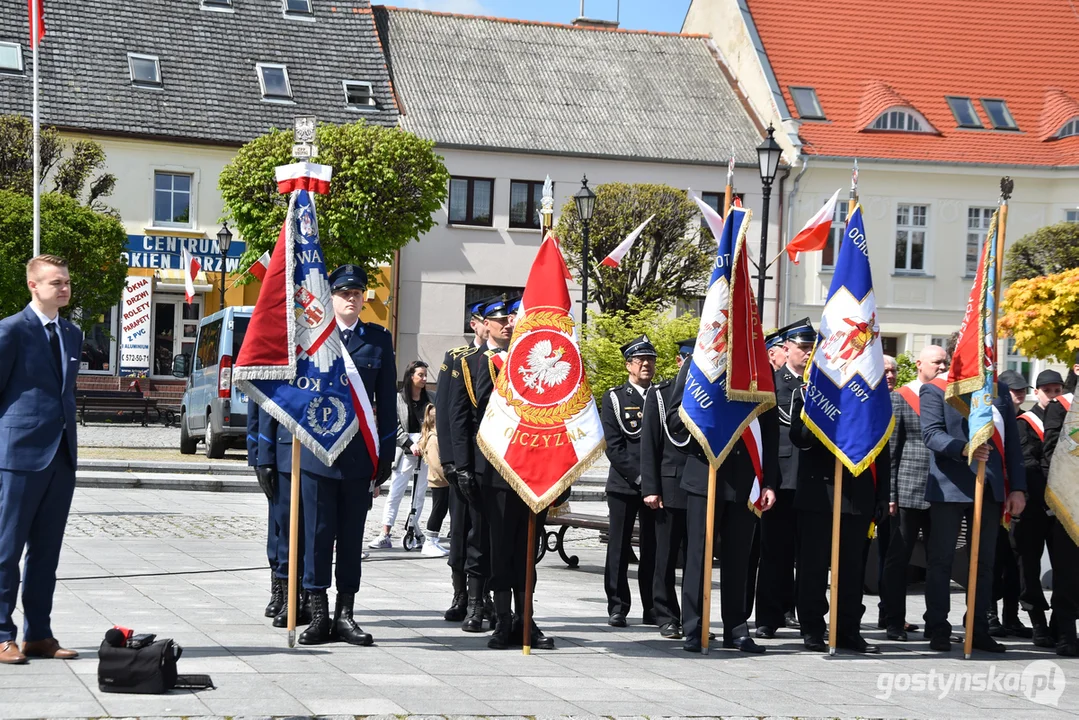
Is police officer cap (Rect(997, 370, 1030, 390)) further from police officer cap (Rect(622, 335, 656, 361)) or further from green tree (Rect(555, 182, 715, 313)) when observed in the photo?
green tree (Rect(555, 182, 715, 313))

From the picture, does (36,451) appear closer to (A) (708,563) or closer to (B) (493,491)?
(B) (493,491)

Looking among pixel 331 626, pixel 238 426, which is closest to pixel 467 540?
pixel 331 626

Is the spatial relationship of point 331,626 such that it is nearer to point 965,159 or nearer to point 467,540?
point 467,540

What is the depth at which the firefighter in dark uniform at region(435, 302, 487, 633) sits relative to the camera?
873cm

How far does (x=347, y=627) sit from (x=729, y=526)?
2458 mm

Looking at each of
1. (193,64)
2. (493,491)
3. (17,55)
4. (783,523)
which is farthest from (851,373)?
(17,55)

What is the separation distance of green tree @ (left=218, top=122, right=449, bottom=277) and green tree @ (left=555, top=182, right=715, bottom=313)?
4.16 m

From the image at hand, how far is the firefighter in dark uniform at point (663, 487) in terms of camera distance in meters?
9.40

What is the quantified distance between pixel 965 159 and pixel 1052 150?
293cm

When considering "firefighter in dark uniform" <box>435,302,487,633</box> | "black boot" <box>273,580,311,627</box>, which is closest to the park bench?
"firefighter in dark uniform" <box>435,302,487,633</box>

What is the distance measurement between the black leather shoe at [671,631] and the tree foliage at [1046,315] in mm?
23511

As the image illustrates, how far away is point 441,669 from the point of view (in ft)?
23.9

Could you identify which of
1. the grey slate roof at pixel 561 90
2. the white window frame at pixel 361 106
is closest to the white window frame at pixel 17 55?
the white window frame at pixel 361 106

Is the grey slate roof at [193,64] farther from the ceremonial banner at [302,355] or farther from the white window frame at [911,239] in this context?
the ceremonial banner at [302,355]
